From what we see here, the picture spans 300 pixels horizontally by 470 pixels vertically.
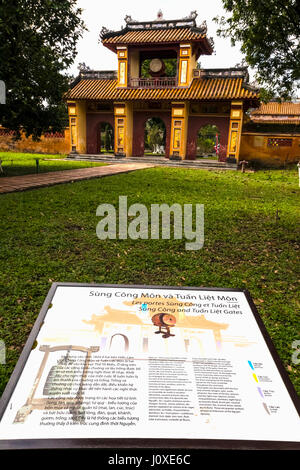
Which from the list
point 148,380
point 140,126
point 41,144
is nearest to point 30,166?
point 140,126

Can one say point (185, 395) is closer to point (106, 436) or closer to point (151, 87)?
point (106, 436)

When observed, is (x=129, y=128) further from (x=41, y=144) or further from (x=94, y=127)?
(x=41, y=144)

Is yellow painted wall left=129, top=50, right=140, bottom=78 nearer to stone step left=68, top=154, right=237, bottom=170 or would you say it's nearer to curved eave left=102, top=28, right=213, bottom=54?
curved eave left=102, top=28, right=213, bottom=54

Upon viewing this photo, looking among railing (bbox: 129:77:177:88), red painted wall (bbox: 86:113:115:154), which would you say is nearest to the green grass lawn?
red painted wall (bbox: 86:113:115:154)

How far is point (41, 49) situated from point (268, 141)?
1431cm

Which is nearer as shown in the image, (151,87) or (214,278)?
(214,278)

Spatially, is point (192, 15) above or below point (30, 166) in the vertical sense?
above

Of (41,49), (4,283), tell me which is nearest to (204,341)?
(4,283)

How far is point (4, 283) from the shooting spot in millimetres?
3199

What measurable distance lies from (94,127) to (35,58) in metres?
12.6

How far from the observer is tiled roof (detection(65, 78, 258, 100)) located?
58.7ft

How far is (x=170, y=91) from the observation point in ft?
63.1
